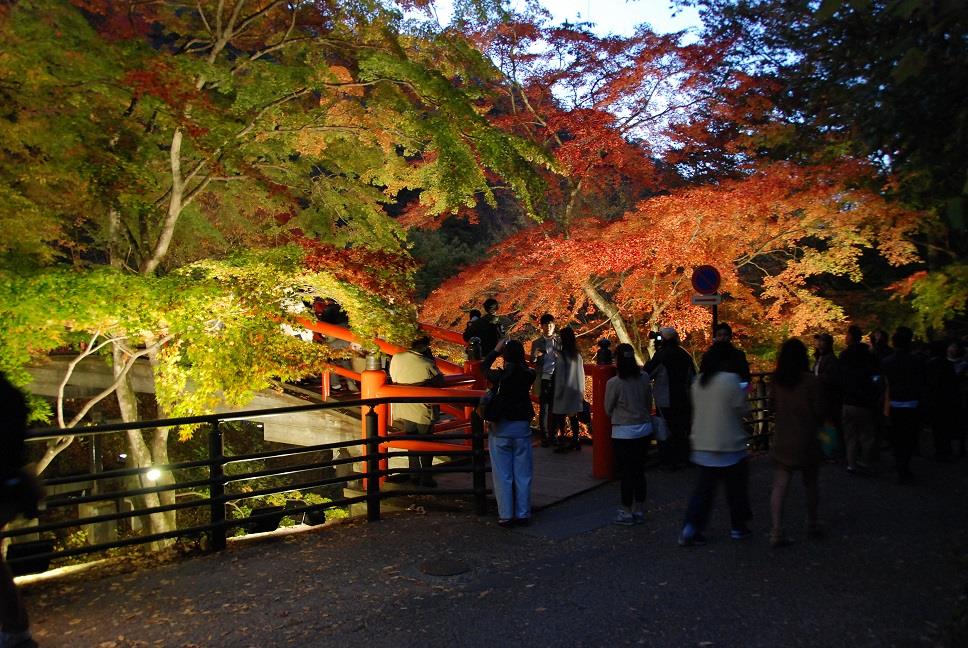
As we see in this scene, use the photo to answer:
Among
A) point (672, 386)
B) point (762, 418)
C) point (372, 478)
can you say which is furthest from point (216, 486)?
point (762, 418)

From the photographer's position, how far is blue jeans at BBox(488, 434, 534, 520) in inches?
280

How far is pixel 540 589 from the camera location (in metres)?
5.36

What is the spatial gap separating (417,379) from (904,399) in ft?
19.1

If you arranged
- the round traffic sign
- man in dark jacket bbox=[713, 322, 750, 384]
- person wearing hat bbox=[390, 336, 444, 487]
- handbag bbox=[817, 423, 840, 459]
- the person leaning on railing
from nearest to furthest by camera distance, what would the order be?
the person leaning on railing, man in dark jacket bbox=[713, 322, 750, 384], person wearing hat bbox=[390, 336, 444, 487], handbag bbox=[817, 423, 840, 459], the round traffic sign

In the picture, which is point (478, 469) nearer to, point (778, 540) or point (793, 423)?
point (778, 540)

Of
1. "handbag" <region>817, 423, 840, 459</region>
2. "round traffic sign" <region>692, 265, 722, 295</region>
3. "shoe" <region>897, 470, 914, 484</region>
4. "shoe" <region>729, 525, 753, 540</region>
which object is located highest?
"round traffic sign" <region>692, 265, 722, 295</region>

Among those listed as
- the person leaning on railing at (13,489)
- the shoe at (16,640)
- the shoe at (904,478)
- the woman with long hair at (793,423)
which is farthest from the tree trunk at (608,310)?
the shoe at (16,640)

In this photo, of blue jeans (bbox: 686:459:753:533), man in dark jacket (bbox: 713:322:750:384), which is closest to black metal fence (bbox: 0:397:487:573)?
blue jeans (bbox: 686:459:753:533)

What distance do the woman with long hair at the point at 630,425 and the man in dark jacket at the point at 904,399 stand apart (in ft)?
12.6

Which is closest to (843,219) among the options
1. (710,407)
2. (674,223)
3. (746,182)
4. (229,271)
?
(746,182)

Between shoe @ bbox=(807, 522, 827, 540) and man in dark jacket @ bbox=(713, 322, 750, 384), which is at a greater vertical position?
man in dark jacket @ bbox=(713, 322, 750, 384)

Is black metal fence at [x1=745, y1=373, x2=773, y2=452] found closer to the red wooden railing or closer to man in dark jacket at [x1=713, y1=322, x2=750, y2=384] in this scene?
man in dark jacket at [x1=713, y1=322, x2=750, y2=384]

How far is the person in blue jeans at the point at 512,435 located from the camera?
7.00m

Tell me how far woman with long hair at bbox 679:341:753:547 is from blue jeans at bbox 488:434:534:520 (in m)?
1.54
